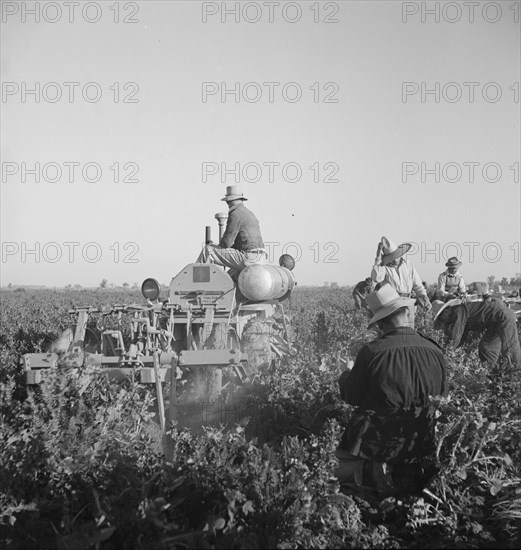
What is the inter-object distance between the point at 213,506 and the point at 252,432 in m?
2.08

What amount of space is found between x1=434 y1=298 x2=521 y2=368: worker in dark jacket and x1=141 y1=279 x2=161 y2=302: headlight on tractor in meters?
3.82

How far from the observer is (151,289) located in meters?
7.79

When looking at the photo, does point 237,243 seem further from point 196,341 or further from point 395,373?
point 395,373

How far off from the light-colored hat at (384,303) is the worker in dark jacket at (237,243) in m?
4.02

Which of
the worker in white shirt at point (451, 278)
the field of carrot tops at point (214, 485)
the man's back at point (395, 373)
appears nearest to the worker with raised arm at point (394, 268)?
the worker in white shirt at point (451, 278)

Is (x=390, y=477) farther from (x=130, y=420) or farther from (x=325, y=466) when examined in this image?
(x=130, y=420)

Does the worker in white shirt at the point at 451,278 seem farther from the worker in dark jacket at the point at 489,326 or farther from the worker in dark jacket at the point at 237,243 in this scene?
the worker in dark jacket at the point at 237,243

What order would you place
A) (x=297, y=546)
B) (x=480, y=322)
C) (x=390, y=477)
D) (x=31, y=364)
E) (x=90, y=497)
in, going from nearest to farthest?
1. (x=297, y=546)
2. (x=90, y=497)
3. (x=390, y=477)
4. (x=31, y=364)
5. (x=480, y=322)

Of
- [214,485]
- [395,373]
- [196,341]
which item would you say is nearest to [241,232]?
[196,341]

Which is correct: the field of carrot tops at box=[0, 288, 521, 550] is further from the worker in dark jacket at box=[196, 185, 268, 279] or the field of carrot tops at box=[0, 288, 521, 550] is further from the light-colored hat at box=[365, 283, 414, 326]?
the worker in dark jacket at box=[196, 185, 268, 279]

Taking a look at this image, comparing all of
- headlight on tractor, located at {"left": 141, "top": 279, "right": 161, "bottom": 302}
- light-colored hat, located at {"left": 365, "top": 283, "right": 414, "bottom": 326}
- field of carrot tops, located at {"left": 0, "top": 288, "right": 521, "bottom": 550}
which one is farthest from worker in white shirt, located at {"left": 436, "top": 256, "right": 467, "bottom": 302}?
light-colored hat, located at {"left": 365, "top": 283, "right": 414, "bottom": 326}

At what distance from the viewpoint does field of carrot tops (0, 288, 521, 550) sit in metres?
3.08

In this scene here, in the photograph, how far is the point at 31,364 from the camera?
5.11m

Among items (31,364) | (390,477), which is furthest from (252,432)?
(31,364)
